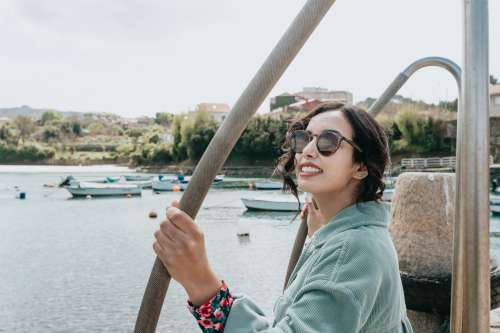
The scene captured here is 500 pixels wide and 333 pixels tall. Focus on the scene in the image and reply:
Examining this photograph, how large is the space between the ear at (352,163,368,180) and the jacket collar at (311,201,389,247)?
0.21ft

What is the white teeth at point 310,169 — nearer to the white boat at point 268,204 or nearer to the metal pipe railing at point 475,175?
the metal pipe railing at point 475,175

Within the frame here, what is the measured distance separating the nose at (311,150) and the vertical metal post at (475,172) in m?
0.31

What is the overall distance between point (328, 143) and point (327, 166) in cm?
5

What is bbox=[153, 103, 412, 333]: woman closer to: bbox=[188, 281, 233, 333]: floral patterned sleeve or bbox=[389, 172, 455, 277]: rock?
bbox=[188, 281, 233, 333]: floral patterned sleeve

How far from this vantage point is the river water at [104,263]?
1199 centimetres

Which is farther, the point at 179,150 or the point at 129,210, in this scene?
the point at 179,150

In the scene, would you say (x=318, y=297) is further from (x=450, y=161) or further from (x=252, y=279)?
(x=450, y=161)

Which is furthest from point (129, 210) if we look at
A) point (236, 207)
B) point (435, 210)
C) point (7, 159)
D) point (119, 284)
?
point (7, 159)

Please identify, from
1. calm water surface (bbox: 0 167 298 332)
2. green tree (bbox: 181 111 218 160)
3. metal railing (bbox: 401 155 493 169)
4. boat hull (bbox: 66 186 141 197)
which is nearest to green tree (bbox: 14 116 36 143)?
green tree (bbox: 181 111 218 160)

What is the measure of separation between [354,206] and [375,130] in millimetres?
181

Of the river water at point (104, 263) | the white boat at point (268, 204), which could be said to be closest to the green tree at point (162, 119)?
the river water at point (104, 263)

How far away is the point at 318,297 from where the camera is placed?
956 mm

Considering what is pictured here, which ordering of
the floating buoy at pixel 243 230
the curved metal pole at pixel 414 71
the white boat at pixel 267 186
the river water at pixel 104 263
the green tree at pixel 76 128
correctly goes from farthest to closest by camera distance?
the green tree at pixel 76 128, the white boat at pixel 267 186, the floating buoy at pixel 243 230, the river water at pixel 104 263, the curved metal pole at pixel 414 71

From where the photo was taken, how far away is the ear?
1.24 m
